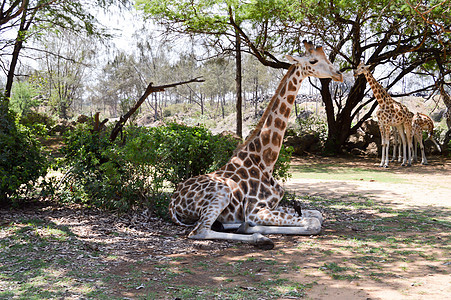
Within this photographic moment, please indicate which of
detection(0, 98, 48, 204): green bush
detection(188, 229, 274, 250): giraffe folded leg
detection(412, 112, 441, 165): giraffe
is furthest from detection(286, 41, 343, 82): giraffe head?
detection(412, 112, 441, 165): giraffe

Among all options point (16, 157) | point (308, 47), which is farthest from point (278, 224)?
point (16, 157)

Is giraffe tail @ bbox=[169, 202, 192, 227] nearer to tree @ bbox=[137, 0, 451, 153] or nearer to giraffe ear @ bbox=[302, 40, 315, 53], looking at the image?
giraffe ear @ bbox=[302, 40, 315, 53]

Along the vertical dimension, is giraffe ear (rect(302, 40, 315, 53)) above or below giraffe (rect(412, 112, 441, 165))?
above

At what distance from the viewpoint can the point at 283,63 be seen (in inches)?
701

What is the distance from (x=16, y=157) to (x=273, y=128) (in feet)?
13.9

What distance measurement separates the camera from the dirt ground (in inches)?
138

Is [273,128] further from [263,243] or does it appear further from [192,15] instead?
[192,15]

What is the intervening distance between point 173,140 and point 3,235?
2.80 m

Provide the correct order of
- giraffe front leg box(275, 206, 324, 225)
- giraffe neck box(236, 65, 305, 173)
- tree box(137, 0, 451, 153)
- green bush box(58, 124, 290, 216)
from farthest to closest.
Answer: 1. tree box(137, 0, 451, 153)
2. green bush box(58, 124, 290, 216)
3. giraffe neck box(236, 65, 305, 173)
4. giraffe front leg box(275, 206, 324, 225)

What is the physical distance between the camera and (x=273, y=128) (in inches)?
240

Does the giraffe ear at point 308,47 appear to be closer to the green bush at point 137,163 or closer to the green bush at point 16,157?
the green bush at point 137,163

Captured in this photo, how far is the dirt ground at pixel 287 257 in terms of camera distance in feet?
11.5

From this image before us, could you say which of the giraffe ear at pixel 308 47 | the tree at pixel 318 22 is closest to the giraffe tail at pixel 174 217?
the giraffe ear at pixel 308 47

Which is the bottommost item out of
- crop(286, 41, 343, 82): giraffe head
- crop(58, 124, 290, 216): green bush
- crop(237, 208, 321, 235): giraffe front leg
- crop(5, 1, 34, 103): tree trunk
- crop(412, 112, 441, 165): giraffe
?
crop(237, 208, 321, 235): giraffe front leg
